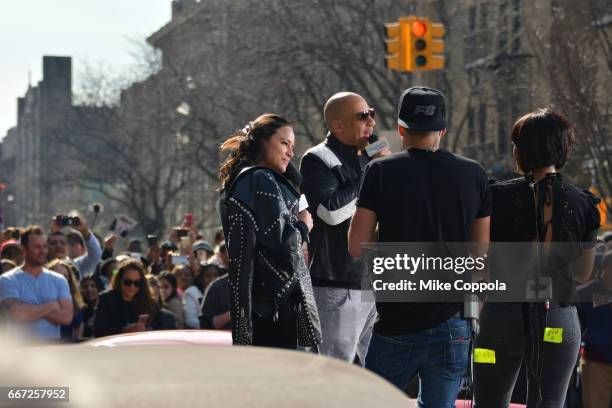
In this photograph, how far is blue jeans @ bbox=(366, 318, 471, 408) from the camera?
4.83m

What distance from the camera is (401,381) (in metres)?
4.88

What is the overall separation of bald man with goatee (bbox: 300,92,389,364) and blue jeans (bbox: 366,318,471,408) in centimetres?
102

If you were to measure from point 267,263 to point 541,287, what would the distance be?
1108 mm

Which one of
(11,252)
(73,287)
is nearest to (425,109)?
(73,287)

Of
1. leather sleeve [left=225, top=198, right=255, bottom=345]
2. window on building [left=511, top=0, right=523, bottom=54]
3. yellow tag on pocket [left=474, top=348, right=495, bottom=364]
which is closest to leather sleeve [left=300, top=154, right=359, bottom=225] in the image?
leather sleeve [left=225, top=198, right=255, bottom=345]

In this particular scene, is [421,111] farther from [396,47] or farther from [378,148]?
[396,47]

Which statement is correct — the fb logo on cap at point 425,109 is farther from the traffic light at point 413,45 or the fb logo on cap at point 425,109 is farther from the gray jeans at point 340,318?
the traffic light at point 413,45

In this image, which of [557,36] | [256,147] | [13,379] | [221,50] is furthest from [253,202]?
[221,50]

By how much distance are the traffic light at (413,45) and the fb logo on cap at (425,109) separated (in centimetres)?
1345

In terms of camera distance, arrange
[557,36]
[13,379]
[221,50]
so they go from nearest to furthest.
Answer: [13,379] < [557,36] < [221,50]

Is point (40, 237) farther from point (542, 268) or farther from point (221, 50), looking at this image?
point (221, 50)

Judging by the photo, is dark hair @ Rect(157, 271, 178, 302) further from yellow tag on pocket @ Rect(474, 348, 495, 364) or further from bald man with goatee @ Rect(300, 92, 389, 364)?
yellow tag on pocket @ Rect(474, 348, 495, 364)

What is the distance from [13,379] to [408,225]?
285cm

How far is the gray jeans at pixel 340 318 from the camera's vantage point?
5926 millimetres
